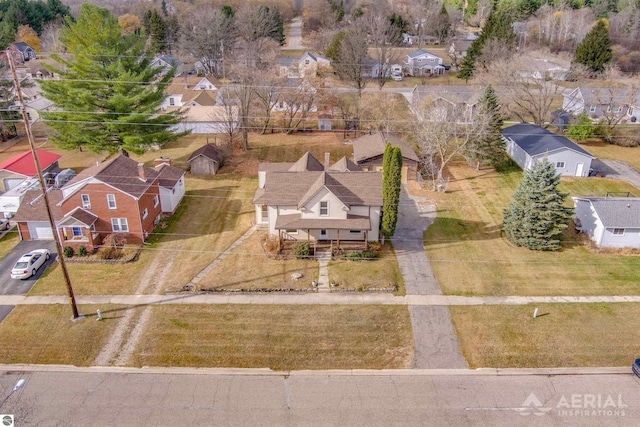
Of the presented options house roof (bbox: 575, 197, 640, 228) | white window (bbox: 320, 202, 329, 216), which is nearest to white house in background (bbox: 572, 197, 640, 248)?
house roof (bbox: 575, 197, 640, 228)

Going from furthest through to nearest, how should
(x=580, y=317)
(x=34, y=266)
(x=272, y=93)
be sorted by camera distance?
(x=272, y=93) → (x=34, y=266) → (x=580, y=317)

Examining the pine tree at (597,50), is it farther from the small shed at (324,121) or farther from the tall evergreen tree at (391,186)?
the tall evergreen tree at (391,186)

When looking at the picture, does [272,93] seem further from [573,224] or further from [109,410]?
[109,410]

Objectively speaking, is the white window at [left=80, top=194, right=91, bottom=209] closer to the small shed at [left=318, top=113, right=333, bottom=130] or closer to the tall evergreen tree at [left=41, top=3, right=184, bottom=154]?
the tall evergreen tree at [left=41, top=3, right=184, bottom=154]

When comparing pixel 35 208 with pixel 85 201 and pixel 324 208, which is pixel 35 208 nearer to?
pixel 85 201

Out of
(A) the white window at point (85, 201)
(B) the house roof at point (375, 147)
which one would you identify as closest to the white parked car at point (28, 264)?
(A) the white window at point (85, 201)

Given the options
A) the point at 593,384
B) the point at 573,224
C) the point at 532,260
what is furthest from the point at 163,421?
the point at 573,224
